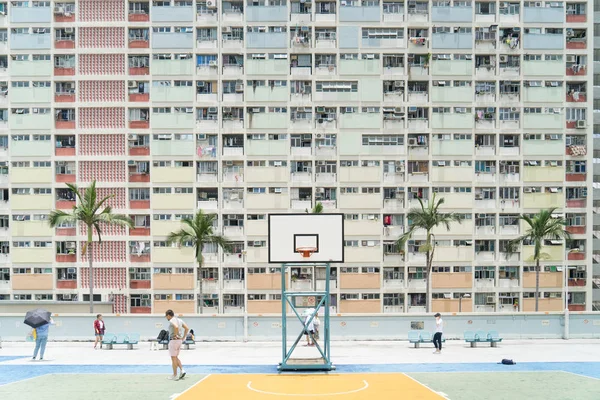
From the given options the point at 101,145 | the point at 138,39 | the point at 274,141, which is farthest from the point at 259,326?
the point at 138,39

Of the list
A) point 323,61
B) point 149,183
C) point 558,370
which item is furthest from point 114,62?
point 558,370

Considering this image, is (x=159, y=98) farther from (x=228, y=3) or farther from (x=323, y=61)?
(x=323, y=61)

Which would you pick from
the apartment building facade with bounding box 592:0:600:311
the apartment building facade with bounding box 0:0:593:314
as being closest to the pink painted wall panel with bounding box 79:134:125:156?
the apartment building facade with bounding box 0:0:593:314

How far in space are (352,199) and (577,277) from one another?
21.0m

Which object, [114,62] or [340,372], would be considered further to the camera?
[114,62]

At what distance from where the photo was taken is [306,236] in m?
25.5

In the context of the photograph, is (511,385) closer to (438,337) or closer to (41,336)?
(438,337)

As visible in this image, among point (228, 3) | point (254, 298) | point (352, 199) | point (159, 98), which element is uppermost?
point (228, 3)

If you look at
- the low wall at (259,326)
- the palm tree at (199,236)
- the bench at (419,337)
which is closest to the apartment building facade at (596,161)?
the low wall at (259,326)

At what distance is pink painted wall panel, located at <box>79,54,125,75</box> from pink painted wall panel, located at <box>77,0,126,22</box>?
3.20m

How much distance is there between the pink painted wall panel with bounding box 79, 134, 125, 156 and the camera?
54.1 meters

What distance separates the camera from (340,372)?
79.4ft

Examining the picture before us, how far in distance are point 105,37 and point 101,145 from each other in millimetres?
9304

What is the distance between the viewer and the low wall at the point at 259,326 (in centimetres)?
3466
